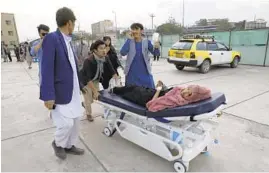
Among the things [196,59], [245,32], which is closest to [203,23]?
[245,32]

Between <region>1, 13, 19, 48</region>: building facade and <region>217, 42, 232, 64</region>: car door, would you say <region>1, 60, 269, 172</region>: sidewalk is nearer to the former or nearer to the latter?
<region>217, 42, 232, 64</region>: car door

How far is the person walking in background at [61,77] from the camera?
207 cm

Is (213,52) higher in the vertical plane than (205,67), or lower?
higher

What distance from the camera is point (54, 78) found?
215 cm

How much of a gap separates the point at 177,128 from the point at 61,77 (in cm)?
140

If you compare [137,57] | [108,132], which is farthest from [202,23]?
[108,132]

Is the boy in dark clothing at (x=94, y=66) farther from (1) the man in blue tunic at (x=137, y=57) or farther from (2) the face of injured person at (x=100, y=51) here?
(1) the man in blue tunic at (x=137, y=57)

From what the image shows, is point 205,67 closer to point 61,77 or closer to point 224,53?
point 224,53

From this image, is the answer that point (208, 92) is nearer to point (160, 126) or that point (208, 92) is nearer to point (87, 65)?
point (160, 126)

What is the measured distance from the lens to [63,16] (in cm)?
209

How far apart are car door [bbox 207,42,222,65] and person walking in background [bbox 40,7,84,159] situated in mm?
7285

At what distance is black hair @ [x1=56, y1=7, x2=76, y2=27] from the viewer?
2.08 m

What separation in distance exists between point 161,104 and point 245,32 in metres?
10.1

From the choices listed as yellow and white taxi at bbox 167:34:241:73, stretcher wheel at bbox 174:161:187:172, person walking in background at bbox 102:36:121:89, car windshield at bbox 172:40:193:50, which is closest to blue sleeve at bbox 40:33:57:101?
person walking in background at bbox 102:36:121:89
